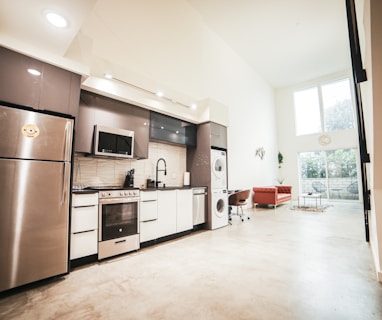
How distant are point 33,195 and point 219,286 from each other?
2.06 meters

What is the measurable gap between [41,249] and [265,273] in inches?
94.1

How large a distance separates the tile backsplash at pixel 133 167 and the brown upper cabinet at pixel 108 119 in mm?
350

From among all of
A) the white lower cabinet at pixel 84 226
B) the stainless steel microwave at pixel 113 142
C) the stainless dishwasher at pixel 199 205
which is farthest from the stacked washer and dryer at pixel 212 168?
the white lower cabinet at pixel 84 226

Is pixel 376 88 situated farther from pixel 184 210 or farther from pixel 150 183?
pixel 150 183

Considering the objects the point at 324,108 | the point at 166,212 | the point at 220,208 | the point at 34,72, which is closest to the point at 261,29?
the point at 324,108

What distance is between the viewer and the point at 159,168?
4266mm

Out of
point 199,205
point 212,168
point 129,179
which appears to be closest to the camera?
point 129,179

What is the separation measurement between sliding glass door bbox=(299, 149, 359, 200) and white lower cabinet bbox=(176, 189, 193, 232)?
7.73 meters

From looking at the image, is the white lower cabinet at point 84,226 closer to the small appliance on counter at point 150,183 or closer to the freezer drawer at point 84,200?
the freezer drawer at point 84,200

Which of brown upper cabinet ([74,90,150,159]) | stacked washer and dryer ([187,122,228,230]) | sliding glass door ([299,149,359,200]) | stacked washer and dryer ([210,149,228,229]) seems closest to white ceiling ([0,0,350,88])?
brown upper cabinet ([74,90,150,159])

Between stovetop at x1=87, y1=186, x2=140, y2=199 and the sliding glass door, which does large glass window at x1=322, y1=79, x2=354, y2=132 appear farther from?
stovetop at x1=87, y1=186, x2=140, y2=199

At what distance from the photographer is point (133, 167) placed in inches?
150

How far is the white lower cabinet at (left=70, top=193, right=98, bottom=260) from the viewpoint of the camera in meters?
2.44

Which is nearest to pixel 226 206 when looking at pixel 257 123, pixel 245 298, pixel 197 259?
pixel 197 259
